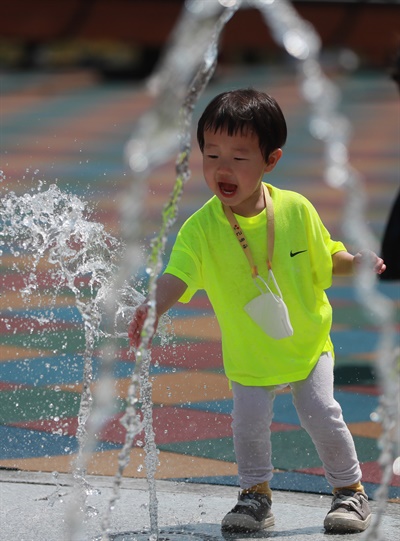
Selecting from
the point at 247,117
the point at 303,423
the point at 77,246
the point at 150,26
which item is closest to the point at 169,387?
the point at 77,246

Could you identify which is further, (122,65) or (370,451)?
(122,65)

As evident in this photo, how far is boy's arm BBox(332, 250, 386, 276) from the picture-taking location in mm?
3055

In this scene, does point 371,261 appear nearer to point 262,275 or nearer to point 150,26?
point 262,275

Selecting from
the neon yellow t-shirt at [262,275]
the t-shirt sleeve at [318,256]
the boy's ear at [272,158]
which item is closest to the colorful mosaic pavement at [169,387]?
the neon yellow t-shirt at [262,275]

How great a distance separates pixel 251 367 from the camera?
3121 millimetres

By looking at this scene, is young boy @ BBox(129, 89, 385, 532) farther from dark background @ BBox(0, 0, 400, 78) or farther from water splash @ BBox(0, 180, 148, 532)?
dark background @ BBox(0, 0, 400, 78)

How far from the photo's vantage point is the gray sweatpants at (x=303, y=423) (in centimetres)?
311

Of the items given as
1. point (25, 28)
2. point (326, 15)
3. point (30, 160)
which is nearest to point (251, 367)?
point (30, 160)

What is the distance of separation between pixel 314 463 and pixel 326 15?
18.6 meters

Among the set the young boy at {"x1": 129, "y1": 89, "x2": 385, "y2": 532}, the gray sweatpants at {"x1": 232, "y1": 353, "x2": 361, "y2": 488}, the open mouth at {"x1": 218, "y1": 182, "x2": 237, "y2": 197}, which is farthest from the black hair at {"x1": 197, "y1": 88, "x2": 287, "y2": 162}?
the gray sweatpants at {"x1": 232, "y1": 353, "x2": 361, "y2": 488}

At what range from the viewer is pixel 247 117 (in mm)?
3031

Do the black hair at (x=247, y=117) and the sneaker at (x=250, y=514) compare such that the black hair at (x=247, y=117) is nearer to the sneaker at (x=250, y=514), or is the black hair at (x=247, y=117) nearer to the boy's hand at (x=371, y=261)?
the boy's hand at (x=371, y=261)

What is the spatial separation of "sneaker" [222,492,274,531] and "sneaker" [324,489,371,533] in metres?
0.16

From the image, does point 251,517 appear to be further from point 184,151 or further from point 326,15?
point 326,15
